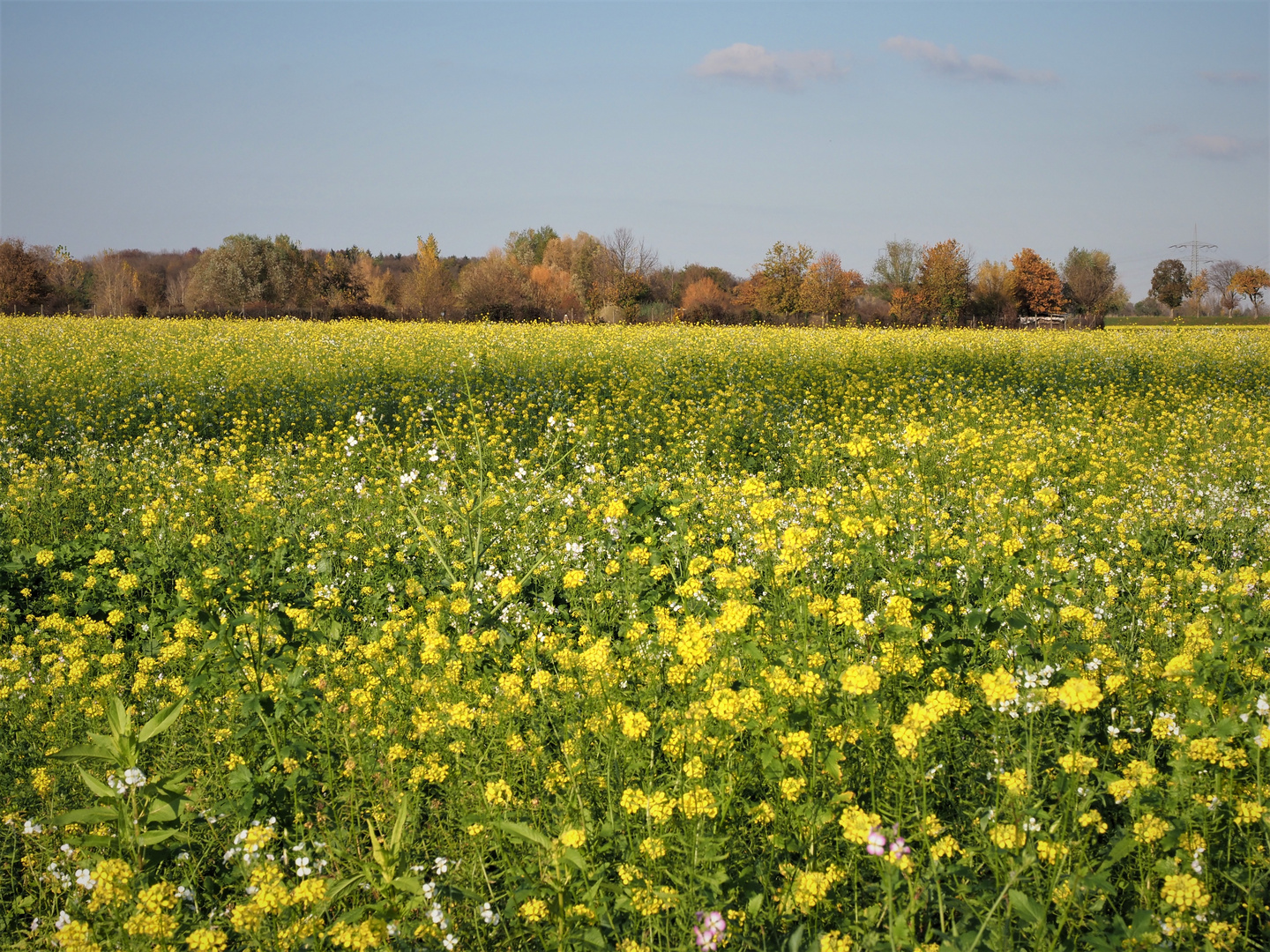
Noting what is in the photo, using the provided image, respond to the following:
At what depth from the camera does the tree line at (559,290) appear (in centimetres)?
4025

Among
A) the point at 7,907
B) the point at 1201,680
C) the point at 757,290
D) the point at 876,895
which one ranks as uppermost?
the point at 757,290

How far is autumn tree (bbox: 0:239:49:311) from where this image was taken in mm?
42406

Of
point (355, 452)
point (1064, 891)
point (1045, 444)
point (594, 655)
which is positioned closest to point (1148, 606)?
point (1064, 891)

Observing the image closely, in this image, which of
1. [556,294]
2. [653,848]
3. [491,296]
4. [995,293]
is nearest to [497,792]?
[653,848]

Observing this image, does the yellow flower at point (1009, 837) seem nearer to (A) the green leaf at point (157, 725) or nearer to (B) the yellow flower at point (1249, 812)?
(B) the yellow flower at point (1249, 812)

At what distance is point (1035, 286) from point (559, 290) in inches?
1600

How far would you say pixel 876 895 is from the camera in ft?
7.29

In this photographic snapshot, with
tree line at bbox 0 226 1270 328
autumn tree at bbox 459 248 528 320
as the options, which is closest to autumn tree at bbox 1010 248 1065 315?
tree line at bbox 0 226 1270 328

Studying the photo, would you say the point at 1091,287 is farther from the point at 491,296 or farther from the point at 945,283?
the point at 491,296

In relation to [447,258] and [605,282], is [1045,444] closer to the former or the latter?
[605,282]

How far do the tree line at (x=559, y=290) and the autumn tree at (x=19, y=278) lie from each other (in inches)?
2.7

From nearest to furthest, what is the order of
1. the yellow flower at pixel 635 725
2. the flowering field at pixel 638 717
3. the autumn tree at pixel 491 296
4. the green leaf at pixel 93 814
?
the flowering field at pixel 638 717 < the green leaf at pixel 93 814 < the yellow flower at pixel 635 725 < the autumn tree at pixel 491 296

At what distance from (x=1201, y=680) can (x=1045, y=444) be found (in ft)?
21.8

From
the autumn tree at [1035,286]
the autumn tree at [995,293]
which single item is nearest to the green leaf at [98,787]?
the autumn tree at [995,293]
